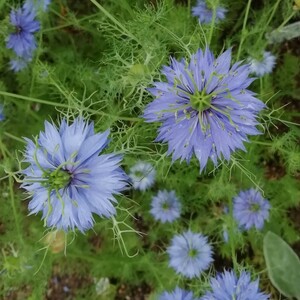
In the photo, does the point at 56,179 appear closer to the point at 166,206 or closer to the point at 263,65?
the point at 166,206

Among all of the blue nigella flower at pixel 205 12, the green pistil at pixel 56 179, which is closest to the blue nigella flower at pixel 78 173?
the green pistil at pixel 56 179

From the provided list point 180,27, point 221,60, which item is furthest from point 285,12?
point 221,60

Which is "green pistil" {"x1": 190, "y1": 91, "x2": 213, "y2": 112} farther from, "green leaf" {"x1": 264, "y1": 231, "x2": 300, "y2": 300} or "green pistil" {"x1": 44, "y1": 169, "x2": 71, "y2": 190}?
"green leaf" {"x1": 264, "y1": 231, "x2": 300, "y2": 300}

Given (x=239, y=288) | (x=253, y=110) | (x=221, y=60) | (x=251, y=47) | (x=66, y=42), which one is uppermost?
(x=66, y=42)

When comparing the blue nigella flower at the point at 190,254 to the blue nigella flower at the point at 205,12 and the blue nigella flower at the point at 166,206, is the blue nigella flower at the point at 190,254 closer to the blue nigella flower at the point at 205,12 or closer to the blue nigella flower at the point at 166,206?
the blue nigella flower at the point at 166,206

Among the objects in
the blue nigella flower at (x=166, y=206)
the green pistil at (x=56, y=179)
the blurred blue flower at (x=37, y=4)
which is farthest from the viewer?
the blue nigella flower at (x=166, y=206)

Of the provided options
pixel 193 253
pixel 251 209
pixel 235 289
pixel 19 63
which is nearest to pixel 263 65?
pixel 251 209

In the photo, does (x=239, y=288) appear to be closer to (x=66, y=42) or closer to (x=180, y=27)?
(x=180, y=27)
